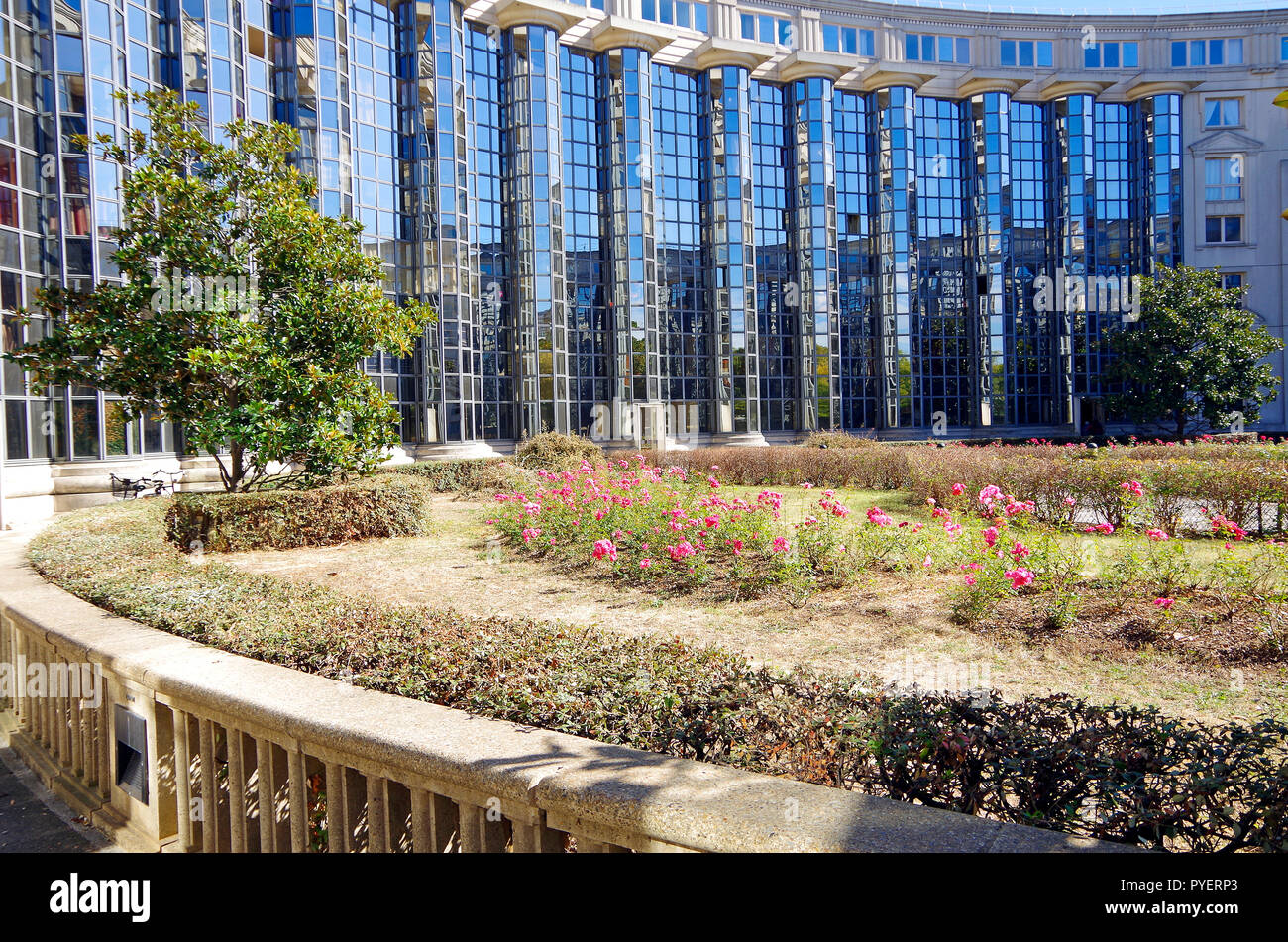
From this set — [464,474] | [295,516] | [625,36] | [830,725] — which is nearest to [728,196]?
[625,36]

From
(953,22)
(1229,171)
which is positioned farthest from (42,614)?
(1229,171)

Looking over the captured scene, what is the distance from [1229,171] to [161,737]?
162 feet

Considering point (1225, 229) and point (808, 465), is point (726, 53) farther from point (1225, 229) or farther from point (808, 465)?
point (1225, 229)

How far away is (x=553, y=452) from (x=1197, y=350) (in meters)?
27.7

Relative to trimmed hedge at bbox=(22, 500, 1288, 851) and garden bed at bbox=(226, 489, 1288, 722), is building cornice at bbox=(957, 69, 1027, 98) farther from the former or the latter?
trimmed hedge at bbox=(22, 500, 1288, 851)

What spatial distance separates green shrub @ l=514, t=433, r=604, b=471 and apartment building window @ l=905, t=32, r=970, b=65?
28.5 meters

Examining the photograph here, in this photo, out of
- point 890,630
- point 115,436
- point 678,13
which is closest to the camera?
point 890,630

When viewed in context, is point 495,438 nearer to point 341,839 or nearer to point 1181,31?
point 341,839

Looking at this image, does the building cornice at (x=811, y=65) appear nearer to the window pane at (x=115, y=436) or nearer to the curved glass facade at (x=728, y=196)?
the curved glass facade at (x=728, y=196)

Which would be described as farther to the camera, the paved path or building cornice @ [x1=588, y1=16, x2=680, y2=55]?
building cornice @ [x1=588, y1=16, x2=680, y2=55]

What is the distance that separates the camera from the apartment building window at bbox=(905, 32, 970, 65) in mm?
37375

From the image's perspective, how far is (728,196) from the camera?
34.8 meters

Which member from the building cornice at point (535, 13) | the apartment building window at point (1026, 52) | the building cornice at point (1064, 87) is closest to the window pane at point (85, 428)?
the building cornice at point (535, 13)

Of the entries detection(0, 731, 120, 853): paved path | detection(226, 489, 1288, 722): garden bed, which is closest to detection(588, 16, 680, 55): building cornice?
detection(226, 489, 1288, 722): garden bed
